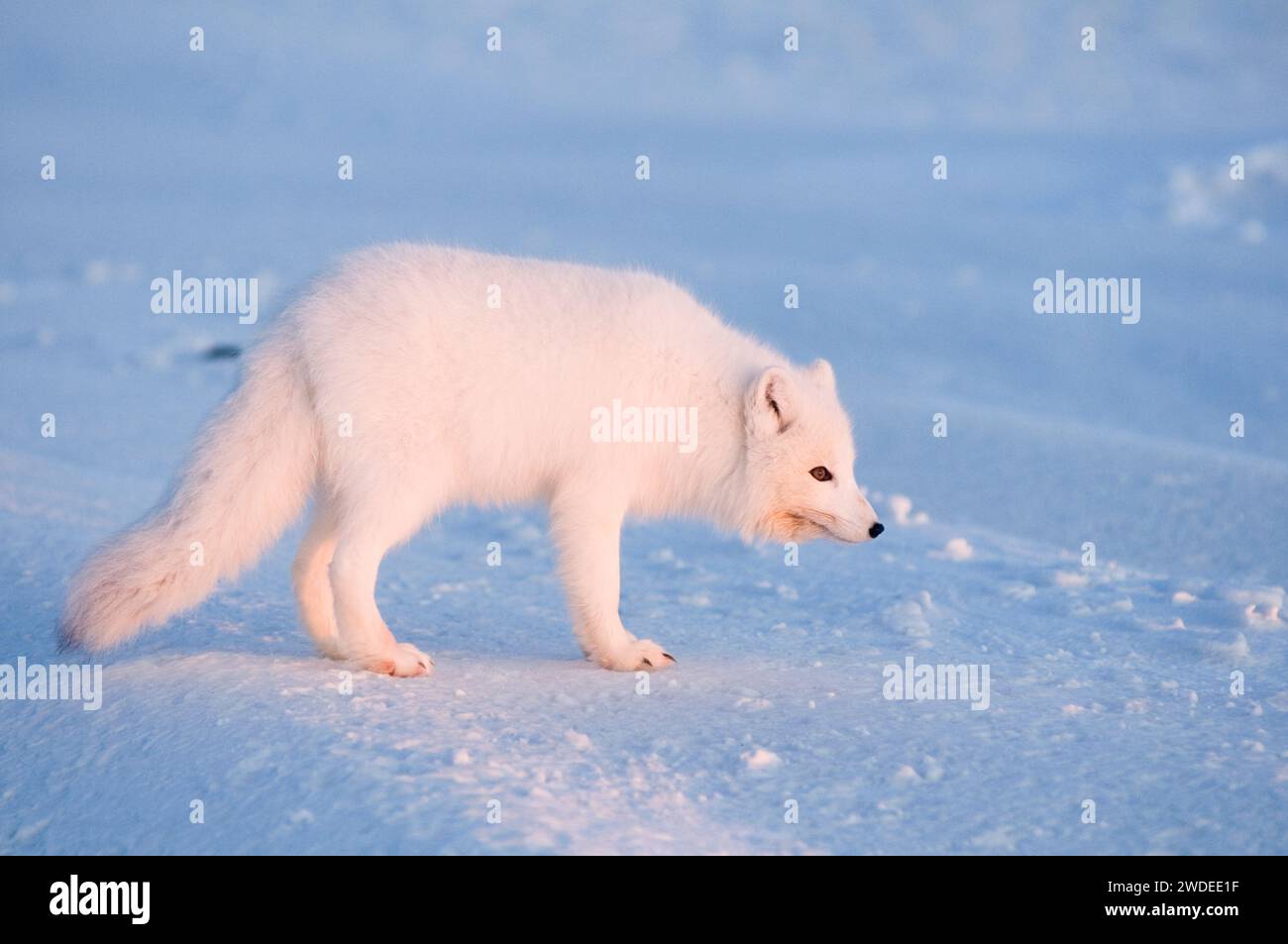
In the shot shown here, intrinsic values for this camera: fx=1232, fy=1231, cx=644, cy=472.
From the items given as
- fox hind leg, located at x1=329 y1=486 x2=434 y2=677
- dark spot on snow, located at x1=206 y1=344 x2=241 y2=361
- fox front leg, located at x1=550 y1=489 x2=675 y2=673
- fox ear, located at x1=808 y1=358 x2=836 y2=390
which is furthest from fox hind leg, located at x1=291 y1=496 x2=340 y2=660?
dark spot on snow, located at x1=206 y1=344 x2=241 y2=361

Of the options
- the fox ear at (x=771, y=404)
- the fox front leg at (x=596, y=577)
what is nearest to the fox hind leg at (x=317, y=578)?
the fox front leg at (x=596, y=577)

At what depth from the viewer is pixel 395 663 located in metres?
4.56

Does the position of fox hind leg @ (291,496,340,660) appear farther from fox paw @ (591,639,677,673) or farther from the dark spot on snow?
the dark spot on snow

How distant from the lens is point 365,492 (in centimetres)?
455

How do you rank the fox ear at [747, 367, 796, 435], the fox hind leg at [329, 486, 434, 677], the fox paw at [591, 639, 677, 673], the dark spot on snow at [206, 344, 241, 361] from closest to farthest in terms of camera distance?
the fox hind leg at [329, 486, 434, 677] → the fox paw at [591, 639, 677, 673] → the fox ear at [747, 367, 796, 435] → the dark spot on snow at [206, 344, 241, 361]

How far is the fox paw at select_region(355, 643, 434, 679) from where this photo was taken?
455cm

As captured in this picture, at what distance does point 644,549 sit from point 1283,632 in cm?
334

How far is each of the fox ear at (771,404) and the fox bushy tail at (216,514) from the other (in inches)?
68.2

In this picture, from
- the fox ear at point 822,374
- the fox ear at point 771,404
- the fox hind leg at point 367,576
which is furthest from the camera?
the fox ear at point 822,374

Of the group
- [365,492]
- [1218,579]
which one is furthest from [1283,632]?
[365,492]

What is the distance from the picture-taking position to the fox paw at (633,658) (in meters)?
4.87

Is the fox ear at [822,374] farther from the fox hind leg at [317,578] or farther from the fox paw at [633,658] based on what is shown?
the fox hind leg at [317,578]

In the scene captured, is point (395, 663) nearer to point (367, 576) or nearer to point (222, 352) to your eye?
point (367, 576)
